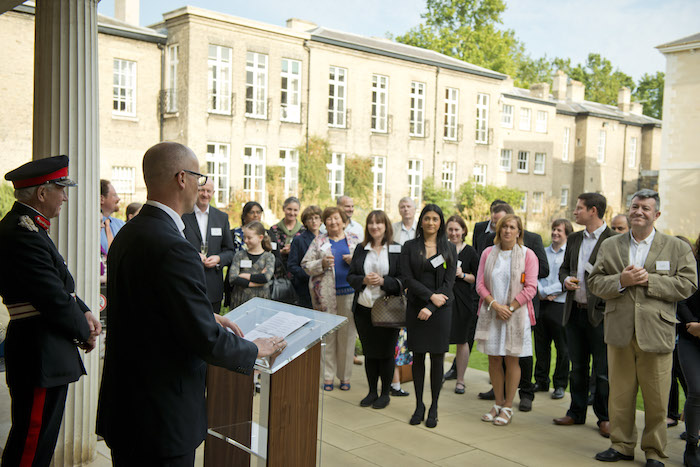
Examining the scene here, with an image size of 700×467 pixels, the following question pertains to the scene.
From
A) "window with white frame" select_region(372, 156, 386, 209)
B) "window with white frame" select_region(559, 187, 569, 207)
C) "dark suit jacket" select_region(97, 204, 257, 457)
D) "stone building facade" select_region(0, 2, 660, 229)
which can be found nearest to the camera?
"dark suit jacket" select_region(97, 204, 257, 457)

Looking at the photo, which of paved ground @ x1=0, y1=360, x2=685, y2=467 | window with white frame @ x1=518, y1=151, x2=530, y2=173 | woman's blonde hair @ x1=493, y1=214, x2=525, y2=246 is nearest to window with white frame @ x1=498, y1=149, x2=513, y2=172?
window with white frame @ x1=518, y1=151, x2=530, y2=173

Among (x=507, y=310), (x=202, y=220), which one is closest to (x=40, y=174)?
(x=202, y=220)

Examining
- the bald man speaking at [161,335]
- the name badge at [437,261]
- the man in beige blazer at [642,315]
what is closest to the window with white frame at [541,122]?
the name badge at [437,261]

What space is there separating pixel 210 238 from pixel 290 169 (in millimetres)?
20991

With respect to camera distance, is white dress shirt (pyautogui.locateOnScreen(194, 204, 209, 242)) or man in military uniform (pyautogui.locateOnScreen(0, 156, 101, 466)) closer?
man in military uniform (pyautogui.locateOnScreen(0, 156, 101, 466))

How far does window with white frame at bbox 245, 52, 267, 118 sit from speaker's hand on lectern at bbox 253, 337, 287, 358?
23939mm

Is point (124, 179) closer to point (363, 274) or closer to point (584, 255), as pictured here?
point (363, 274)

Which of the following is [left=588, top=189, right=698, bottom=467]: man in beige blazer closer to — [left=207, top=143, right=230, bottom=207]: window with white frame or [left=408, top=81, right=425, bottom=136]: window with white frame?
[left=207, top=143, right=230, bottom=207]: window with white frame

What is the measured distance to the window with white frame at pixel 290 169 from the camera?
27.3 metres

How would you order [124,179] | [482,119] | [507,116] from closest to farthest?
[124,179] → [482,119] → [507,116]

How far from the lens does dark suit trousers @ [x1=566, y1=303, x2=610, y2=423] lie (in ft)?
18.9

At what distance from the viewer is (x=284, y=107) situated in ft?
89.6

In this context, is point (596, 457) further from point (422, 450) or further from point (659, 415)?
point (422, 450)

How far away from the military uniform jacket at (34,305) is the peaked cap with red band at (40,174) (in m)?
0.14
